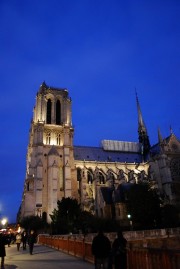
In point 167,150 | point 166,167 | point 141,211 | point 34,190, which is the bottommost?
point 141,211

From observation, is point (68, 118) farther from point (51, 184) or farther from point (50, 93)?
point (51, 184)

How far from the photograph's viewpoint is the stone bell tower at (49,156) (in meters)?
59.0

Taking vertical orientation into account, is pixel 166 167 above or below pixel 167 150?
below

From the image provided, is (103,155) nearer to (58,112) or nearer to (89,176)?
(89,176)

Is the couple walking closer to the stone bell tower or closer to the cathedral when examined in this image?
the cathedral

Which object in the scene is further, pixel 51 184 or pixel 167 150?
pixel 167 150

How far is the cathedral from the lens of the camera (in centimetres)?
5825

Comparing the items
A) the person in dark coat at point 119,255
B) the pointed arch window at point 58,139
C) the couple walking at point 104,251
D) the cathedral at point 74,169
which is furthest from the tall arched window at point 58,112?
the person in dark coat at point 119,255

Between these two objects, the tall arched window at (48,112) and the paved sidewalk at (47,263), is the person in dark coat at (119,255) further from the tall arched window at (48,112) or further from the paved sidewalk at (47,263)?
the tall arched window at (48,112)

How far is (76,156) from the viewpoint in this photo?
244ft

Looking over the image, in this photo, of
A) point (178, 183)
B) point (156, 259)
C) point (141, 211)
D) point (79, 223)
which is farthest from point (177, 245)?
point (178, 183)

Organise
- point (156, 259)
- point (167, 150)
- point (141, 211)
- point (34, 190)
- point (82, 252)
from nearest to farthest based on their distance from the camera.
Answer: point (156, 259) < point (82, 252) < point (141, 211) < point (34, 190) < point (167, 150)

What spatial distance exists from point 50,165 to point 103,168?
1785cm

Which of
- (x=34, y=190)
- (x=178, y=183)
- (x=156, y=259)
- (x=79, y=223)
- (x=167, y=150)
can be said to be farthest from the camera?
(x=167, y=150)
